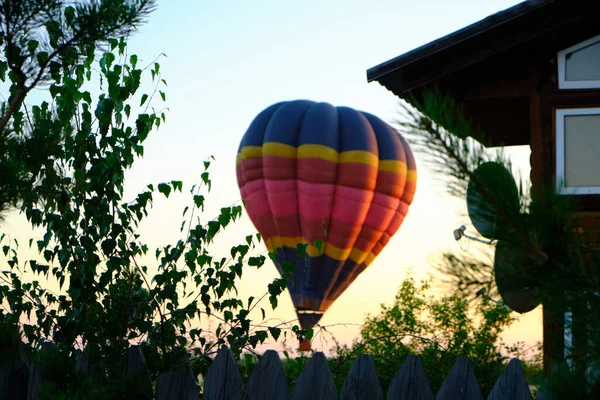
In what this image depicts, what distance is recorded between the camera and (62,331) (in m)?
5.37

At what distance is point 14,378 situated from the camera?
530 centimetres

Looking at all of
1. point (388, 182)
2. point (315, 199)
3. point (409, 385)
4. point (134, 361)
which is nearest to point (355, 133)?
point (388, 182)

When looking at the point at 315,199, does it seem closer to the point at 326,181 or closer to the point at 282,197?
the point at 326,181

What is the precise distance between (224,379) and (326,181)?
16230mm

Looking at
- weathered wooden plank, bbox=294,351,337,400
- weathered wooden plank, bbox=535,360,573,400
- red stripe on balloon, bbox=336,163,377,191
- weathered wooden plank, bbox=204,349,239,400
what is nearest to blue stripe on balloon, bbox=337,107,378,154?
red stripe on balloon, bbox=336,163,377,191

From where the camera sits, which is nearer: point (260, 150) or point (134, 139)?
point (134, 139)

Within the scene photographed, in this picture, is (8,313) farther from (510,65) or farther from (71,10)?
(510,65)

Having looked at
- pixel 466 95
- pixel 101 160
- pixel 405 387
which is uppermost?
pixel 466 95

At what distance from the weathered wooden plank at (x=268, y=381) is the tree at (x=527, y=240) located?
8.10 feet

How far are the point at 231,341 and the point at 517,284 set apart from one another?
3762 mm

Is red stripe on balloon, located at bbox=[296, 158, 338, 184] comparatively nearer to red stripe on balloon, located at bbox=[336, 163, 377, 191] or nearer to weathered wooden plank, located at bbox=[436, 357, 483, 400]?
red stripe on balloon, located at bbox=[336, 163, 377, 191]

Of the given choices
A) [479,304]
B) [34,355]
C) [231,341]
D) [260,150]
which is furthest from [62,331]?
[260,150]

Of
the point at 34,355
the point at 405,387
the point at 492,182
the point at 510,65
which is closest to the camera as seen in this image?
the point at 492,182

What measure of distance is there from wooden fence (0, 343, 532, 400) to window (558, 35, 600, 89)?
509 cm
